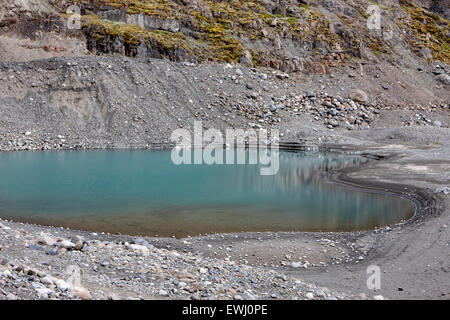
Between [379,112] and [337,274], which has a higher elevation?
[379,112]

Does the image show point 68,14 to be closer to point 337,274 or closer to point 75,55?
point 75,55

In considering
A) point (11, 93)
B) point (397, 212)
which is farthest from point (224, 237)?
point (11, 93)

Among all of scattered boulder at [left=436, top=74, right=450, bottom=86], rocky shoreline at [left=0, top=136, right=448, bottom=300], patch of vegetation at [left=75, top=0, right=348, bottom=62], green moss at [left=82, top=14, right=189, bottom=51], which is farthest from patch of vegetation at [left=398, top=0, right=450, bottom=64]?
rocky shoreline at [left=0, top=136, right=448, bottom=300]

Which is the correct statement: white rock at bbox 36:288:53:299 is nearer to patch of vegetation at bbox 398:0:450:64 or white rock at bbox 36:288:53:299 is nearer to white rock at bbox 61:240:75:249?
white rock at bbox 61:240:75:249

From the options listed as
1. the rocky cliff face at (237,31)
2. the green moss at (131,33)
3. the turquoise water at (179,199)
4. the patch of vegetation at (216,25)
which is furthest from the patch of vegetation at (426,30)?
the turquoise water at (179,199)

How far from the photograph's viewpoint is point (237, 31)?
2965 inches

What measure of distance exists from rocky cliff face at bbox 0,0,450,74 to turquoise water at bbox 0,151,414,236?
28.3 metres

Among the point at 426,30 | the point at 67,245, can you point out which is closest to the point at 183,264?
the point at 67,245

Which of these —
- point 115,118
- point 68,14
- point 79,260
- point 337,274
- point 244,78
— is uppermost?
point 68,14

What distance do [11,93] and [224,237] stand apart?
Answer: 43.4 meters

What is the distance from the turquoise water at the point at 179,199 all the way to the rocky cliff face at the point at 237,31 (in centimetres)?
2831

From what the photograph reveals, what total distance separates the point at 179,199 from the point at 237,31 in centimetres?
5276

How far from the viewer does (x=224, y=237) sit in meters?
20.3

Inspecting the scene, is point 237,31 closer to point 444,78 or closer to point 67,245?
point 444,78
